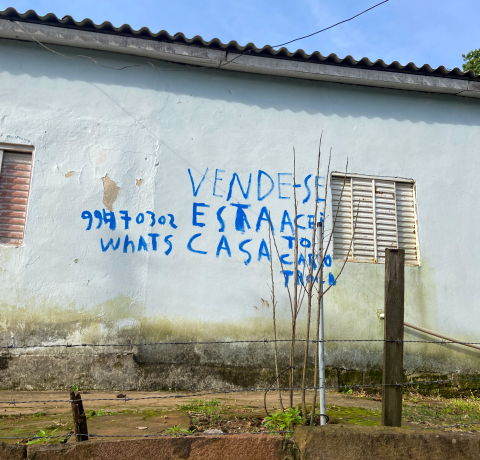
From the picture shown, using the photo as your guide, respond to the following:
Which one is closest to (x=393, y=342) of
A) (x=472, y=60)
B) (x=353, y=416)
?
(x=353, y=416)

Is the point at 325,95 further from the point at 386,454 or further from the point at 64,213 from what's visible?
the point at 386,454

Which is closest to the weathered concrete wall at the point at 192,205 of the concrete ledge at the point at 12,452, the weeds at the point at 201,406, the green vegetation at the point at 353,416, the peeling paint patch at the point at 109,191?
the peeling paint patch at the point at 109,191

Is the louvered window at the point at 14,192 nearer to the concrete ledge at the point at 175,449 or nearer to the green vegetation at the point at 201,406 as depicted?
the green vegetation at the point at 201,406

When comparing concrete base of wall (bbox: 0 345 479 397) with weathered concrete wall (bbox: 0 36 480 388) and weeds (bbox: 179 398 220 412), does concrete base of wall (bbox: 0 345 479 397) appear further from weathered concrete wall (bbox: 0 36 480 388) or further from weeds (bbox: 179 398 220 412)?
weeds (bbox: 179 398 220 412)

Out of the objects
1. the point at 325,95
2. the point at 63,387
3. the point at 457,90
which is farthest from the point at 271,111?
the point at 63,387

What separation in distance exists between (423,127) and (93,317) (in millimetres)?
4994

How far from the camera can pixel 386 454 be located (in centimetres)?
275

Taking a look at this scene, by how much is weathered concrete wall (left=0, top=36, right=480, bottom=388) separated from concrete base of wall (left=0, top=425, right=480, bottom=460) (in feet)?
7.77

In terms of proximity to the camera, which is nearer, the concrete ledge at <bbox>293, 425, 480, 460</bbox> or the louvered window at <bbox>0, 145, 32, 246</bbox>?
the concrete ledge at <bbox>293, 425, 480, 460</bbox>

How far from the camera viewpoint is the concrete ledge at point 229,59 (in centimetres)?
520

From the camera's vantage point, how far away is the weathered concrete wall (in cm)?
502

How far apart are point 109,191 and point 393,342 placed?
3640 mm

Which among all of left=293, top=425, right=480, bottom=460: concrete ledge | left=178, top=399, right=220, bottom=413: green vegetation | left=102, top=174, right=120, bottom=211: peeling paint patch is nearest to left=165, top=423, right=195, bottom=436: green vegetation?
left=178, top=399, right=220, bottom=413: green vegetation

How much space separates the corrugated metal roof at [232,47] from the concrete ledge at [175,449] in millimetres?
4453
